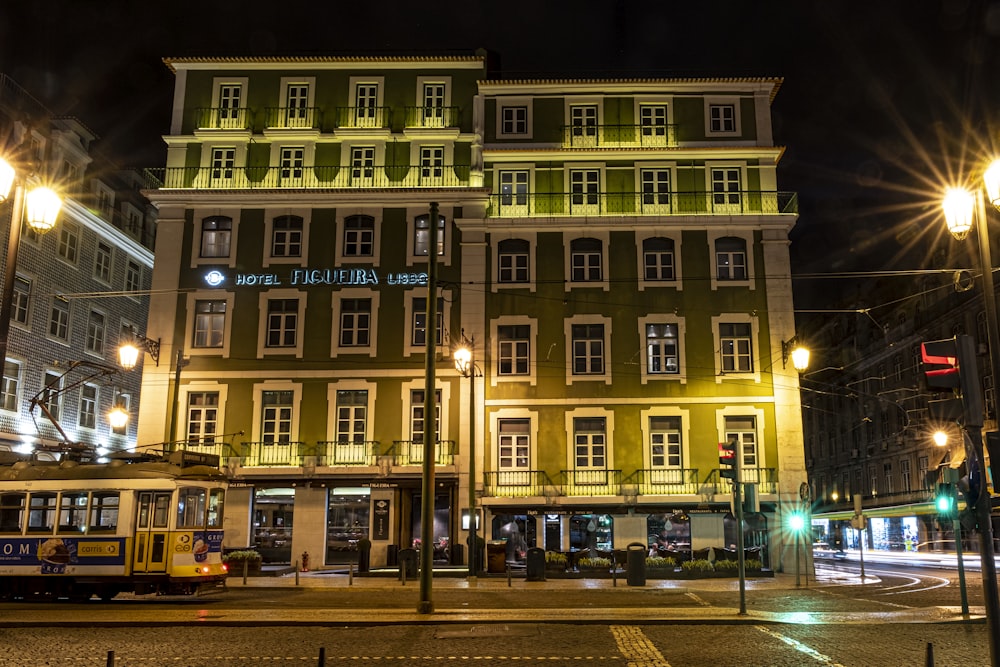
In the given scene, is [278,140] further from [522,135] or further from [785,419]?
[785,419]

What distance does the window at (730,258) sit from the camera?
36.7 meters

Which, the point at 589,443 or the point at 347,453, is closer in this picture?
the point at 347,453

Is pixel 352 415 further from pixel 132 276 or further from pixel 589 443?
pixel 132 276

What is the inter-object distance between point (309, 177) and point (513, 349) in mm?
11328

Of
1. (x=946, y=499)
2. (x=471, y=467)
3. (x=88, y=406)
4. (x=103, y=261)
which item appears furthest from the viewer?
(x=103, y=261)

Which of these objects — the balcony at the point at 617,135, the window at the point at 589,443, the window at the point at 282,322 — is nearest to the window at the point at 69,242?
the window at the point at 282,322

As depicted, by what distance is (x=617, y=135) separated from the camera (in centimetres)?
→ 3841

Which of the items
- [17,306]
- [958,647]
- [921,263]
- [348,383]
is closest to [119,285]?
[17,306]

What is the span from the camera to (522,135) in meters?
38.5

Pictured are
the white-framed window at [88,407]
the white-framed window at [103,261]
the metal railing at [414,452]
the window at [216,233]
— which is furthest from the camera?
the white-framed window at [103,261]

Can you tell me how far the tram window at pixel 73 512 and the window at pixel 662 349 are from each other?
21488 mm

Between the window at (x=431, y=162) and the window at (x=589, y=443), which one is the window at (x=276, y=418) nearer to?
the window at (x=431, y=162)

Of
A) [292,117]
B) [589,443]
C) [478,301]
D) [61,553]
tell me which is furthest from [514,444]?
[61,553]

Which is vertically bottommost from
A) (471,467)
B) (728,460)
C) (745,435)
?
(728,460)
